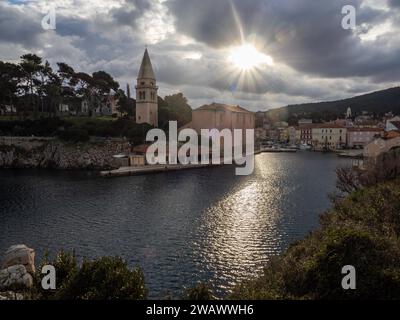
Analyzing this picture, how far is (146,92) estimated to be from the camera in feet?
219

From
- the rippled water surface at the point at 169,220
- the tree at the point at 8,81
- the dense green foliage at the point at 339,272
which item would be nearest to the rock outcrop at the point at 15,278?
the rippled water surface at the point at 169,220

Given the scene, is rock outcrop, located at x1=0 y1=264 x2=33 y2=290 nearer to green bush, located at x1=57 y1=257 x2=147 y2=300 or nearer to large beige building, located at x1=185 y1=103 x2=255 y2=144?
green bush, located at x1=57 y1=257 x2=147 y2=300

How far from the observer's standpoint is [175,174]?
46531 mm

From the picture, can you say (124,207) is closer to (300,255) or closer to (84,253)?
(84,253)

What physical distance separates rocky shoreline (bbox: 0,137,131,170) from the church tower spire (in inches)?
482

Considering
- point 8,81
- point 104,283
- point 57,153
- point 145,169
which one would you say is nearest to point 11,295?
point 104,283

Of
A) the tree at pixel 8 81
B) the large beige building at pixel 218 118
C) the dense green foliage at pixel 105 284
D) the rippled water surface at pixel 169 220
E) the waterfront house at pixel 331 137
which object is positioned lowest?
the rippled water surface at pixel 169 220

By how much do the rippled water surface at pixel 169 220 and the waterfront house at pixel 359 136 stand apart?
60.2 m

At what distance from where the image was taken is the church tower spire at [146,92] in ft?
219

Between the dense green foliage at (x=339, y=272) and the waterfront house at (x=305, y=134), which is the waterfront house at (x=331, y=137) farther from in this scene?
the dense green foliage at (x=339, y=272)

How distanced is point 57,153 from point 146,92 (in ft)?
68.3

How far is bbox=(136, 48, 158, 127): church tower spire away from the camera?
219 ft
